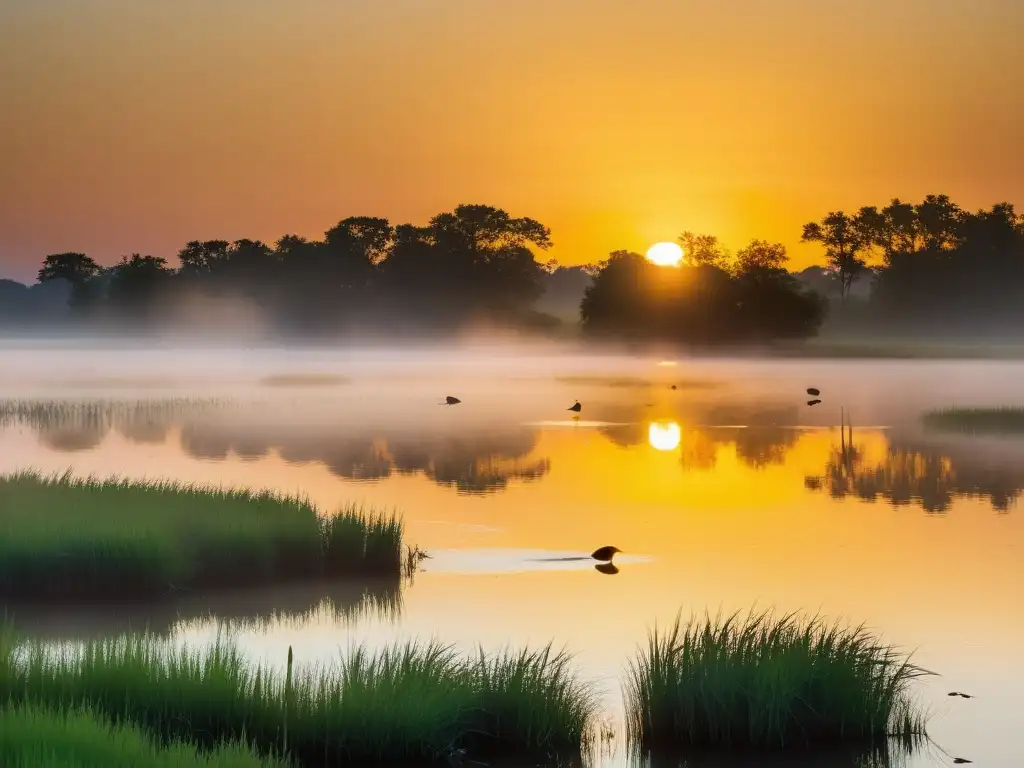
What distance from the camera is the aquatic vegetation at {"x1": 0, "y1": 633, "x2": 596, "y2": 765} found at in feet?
33.1

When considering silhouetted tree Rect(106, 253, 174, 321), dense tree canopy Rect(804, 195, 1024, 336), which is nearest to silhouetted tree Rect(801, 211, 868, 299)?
dense tree canopy Rect(804, 195, 1024, 336)

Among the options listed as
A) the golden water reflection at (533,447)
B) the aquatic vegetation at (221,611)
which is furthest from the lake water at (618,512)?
the golden water reflection at (533,447)

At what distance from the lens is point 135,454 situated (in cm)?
3666

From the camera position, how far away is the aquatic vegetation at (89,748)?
8.51 m

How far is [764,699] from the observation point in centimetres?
1085

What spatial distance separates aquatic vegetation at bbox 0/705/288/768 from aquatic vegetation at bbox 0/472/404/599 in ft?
22.9

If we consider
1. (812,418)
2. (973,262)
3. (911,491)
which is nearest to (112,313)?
(973,262)

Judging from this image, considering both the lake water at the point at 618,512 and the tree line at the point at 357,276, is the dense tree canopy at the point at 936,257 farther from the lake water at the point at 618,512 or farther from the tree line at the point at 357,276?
the lake water at the point at 618,512

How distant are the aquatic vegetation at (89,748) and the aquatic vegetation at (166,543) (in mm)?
6992

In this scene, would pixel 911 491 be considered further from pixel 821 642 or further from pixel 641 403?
pixel 641 403

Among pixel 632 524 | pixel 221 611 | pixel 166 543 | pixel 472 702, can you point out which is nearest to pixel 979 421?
pixel 632 524

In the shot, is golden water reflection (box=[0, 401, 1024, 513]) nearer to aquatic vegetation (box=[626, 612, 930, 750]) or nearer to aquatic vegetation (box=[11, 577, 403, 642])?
aquatic vegetation (box=[11, 577, 403, 642])

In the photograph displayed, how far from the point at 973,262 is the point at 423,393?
218ft

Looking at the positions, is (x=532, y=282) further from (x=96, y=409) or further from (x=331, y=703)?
(x=331, y=703)
